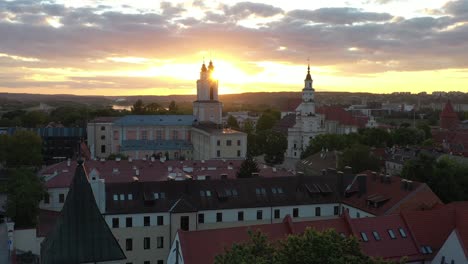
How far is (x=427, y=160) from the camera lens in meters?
51.2

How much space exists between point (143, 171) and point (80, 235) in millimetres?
32641

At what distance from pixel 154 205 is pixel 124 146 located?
207 feet

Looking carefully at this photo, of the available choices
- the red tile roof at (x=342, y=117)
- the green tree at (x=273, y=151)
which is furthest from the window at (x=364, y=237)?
the red tile roof at (x=342, y=117)

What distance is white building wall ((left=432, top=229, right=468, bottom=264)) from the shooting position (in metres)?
31.3

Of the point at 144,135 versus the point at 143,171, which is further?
the point at 144,135

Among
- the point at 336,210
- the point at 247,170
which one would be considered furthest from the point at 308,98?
the point at 336,210

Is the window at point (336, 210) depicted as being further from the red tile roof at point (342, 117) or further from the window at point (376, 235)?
the red tile roof at point (342, 117)

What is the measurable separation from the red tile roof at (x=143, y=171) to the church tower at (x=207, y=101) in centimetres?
4522

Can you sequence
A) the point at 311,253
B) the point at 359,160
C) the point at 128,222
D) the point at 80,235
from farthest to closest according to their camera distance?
the point at 359,160, the point at 128,222, the point at 80,235, the point at 311,253

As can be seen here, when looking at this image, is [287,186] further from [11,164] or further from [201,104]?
[201,104]

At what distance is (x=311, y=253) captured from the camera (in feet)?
61.4

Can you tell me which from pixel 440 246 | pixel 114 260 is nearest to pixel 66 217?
pixel 114 260

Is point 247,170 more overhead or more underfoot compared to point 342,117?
more underfoot

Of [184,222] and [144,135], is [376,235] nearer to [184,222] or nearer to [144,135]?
[184,222]
